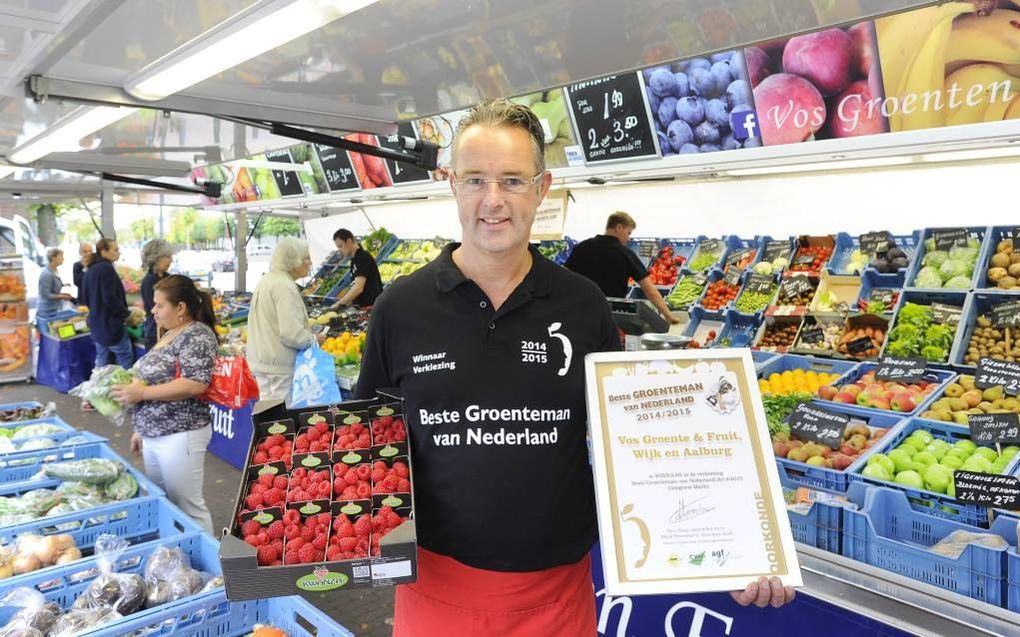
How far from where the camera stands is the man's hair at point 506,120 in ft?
5.11

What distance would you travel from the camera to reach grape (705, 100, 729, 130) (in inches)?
212

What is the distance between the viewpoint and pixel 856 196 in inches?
247

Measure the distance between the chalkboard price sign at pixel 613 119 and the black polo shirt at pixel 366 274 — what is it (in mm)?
3305

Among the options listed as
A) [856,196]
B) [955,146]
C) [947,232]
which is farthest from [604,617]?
[856,196]

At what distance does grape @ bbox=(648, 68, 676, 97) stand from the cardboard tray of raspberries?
4.74 m

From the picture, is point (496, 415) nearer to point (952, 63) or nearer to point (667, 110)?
point (952, 63)

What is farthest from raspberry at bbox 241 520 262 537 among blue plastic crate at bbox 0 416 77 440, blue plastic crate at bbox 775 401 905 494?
blue plastic crate at bbox 0 416 77 440

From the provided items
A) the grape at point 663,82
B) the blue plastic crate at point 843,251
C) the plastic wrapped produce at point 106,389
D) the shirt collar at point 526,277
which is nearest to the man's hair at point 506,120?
the shirt collar at point 526,277

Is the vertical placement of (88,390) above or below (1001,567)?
above

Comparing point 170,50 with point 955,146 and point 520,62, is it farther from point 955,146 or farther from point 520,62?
point 955,146

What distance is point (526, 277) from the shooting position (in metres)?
1.71

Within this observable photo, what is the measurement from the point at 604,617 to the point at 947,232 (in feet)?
14.7

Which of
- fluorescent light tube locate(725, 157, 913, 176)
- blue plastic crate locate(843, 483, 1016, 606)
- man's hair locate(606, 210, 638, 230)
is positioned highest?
fluorescent light tube locate(725, 157, 913, 176)

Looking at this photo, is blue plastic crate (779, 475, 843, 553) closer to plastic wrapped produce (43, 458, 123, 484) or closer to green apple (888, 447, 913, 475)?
green apple (888, 447, 913, 475)
